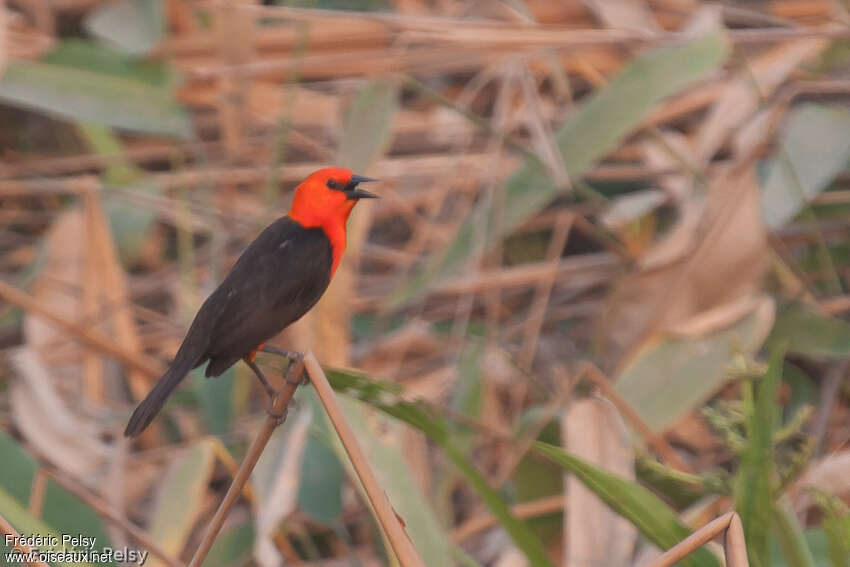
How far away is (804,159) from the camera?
294cm

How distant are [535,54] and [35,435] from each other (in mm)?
1534

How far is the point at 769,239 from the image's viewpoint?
9.84ft

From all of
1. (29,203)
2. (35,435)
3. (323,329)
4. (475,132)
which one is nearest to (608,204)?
(475,132)

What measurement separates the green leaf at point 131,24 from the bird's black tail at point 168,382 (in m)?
1.89

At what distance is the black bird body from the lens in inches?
69.9

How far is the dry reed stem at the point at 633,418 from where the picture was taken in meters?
2.23

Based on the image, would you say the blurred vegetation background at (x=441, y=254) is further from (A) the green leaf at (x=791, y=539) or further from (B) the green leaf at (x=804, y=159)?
(A) the green leaf at (x=791, y=539)

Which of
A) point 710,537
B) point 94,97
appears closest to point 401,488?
A: point 710,537

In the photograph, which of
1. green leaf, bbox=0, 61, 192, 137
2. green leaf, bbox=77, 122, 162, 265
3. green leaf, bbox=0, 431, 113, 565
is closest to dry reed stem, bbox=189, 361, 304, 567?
green leaf, bbox=0, 431, 113, 565

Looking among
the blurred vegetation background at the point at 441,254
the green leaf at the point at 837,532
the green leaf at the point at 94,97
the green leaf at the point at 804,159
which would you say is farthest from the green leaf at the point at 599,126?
the green leaf at the point at 837,532

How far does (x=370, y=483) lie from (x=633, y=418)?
1.08m

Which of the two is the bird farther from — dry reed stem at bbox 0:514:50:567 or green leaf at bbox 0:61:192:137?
green leaf at bbox 0:61:192:137

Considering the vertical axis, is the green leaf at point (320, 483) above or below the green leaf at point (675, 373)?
below

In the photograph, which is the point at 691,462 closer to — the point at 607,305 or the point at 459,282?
the point at 607,305
